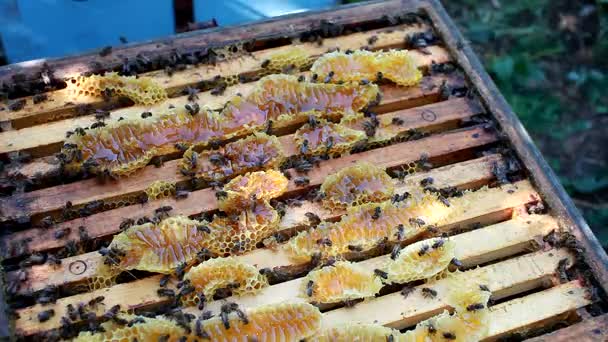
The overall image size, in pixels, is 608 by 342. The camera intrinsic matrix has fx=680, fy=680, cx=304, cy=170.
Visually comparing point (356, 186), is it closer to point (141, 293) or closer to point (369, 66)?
point (369, 66)

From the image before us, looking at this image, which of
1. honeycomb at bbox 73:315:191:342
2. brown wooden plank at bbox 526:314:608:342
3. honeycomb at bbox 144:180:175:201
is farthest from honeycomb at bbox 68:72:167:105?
brown wooden plank at bbox 526:314:608:342

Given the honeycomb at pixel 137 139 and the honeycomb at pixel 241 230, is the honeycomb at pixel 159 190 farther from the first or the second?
the honeycomb at pixel 241 230

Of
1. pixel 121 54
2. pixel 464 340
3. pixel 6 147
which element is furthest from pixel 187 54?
pixel 464 340

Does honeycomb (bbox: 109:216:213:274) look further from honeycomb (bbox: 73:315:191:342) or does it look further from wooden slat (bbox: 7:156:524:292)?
honeycomb (bbox: 73:315:191:342)

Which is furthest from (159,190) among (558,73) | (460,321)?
(558,73)

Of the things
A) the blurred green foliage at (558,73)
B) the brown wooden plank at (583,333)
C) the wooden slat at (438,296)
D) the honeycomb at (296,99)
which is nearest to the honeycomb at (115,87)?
the honeycomb at (296,99)

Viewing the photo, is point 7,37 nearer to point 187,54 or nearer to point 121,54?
point 121,54
